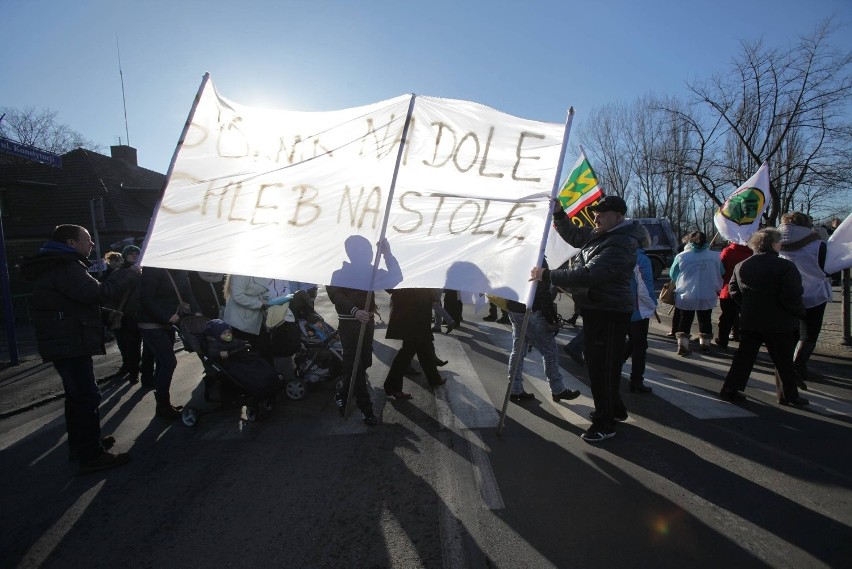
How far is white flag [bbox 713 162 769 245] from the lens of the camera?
6.40 meters

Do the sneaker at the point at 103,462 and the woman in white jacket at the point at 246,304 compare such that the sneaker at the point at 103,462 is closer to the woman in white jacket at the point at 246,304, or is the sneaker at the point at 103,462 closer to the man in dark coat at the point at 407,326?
the woman in white jacket at the point at 246,304

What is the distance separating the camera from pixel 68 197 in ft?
73.4

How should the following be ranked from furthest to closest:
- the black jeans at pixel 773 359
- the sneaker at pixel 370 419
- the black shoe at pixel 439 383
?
the black shoe at pixel 439 383 → the black jeans at pixel 773 359 → the sneaker at pixel 370 419

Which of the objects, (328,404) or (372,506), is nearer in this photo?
(372,506)

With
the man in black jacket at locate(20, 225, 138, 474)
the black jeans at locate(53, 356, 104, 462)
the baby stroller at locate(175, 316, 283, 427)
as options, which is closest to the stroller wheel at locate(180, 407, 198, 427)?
the baby stroller at locate(175, 316, 283, 427)

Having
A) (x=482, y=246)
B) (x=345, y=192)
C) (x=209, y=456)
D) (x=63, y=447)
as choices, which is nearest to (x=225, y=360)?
(x=209, y=456)

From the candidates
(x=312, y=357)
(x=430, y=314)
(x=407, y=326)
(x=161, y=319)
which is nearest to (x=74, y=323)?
(x=161, y=319)

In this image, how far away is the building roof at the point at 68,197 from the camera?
2144cm

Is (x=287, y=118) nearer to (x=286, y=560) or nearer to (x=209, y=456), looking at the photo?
(x=209, y=456)

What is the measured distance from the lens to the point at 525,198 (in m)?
3.93

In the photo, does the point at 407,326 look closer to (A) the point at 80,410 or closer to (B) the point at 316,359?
(B) the point at 316,359

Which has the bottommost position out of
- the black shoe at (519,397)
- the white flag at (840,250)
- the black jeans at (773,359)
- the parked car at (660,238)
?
the black shoe at (519,397)

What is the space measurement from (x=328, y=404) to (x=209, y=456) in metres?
1.46

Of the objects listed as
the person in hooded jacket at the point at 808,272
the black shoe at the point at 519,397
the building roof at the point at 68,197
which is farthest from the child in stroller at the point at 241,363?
the building roof at the point at 68,197
